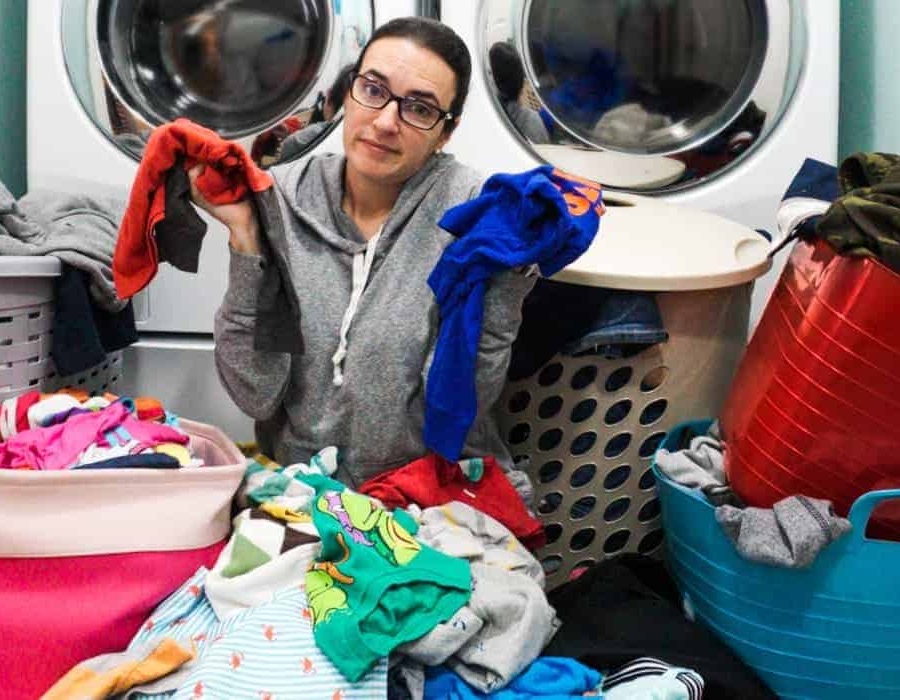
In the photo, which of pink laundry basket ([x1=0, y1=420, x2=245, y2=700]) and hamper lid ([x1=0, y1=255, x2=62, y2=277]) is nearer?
pink laundry basket ([x1=0, y1=420, x2=245, y2=700])

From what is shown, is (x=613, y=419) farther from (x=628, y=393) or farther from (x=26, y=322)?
(x=26, y=322)

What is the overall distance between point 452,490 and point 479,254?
0.93 ft

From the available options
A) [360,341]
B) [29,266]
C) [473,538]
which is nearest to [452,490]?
[473,538]

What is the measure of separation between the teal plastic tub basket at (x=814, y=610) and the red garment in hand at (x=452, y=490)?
0.19 meters

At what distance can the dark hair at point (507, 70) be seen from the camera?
119cm

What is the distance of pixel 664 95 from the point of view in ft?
4.10

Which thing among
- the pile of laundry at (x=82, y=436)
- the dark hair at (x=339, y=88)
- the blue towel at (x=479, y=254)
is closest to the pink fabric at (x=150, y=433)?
the pile of laundry at (x=82, y=436)

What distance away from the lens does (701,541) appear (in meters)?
0.90

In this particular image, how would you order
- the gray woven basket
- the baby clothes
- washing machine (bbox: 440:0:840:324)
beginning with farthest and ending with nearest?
washing machine (bbox: 440:0:840:324) < the gray woven basket < the baby clothes

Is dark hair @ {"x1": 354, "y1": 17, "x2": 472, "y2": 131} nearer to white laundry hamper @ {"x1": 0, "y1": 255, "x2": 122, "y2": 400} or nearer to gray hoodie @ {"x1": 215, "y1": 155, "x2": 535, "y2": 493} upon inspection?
gray hoodie @ {"x1": 215, "y1": 155, "x2": 535, "y2": 493}

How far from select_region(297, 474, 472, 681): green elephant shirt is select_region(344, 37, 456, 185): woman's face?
0.39 meters

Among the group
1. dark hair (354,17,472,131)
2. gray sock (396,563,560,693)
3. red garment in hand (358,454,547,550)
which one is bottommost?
gray sock (396,563,560,693)

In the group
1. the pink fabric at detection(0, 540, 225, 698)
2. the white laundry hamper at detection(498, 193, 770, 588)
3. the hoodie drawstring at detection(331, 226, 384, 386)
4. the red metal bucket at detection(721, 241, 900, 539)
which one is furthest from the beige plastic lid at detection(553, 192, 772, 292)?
the pink fabric at detection(0, 540, 225, 698)

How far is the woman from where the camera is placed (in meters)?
0.95
